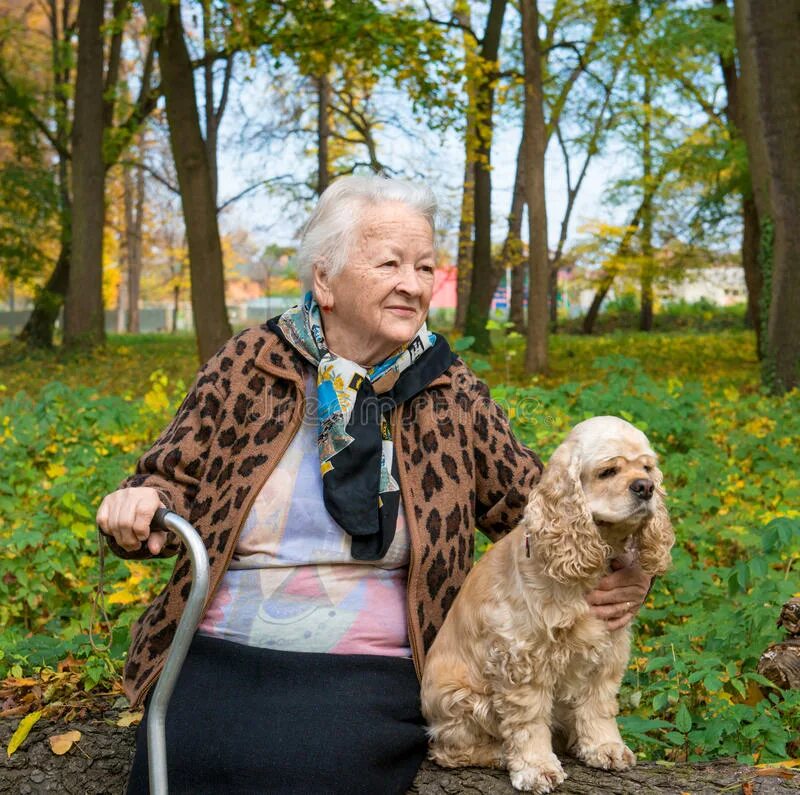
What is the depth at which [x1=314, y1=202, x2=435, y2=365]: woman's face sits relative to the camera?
A: 271 centimetres

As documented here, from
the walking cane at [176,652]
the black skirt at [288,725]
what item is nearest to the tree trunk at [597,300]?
the black skirt at [288,725]

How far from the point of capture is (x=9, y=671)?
3420 mm

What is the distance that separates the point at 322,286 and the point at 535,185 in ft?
34.6

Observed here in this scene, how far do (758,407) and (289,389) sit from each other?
23.1ft

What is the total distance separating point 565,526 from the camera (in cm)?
221

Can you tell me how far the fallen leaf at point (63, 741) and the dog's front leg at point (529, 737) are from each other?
133 cm

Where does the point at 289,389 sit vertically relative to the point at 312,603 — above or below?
above

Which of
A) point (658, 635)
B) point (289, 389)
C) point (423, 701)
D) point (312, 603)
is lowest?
point (658, 635)

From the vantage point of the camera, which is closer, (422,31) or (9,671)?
(9,671)

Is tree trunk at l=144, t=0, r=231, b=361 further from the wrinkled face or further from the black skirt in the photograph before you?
the wrinkled face

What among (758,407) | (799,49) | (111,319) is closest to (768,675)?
(758,407)

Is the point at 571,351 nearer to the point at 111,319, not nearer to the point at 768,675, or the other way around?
the point at 768,675

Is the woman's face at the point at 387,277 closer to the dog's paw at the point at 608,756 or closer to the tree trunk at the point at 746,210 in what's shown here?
the dog's paw at the point at 608,756

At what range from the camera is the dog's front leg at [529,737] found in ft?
7.66
